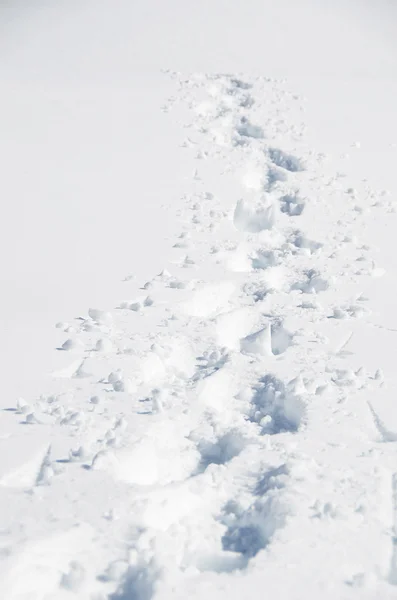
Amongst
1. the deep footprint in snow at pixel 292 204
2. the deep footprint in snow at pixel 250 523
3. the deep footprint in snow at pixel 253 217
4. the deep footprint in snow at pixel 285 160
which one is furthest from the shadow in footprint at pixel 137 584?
the deep footprint in snow at pixel 285 160

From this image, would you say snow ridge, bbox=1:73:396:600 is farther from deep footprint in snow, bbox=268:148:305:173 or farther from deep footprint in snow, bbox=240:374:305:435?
deep footprint in snow, bbox=268:148:305:173

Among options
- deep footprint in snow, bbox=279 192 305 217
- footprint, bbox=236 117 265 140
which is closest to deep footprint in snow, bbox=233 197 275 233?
deep footprint in snow, bbox=279 192 305 217

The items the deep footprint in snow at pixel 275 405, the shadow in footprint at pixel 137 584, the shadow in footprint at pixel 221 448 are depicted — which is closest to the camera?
the shadow in footprint at pixel 137 584

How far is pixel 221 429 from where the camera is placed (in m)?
2.21

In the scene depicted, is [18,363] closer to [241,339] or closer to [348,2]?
[241,339]

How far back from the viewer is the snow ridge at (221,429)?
1638 mm

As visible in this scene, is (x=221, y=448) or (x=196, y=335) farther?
(x=196, y=335)

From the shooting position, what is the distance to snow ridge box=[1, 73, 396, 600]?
1638mm

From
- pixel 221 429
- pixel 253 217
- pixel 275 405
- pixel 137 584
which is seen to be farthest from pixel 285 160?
pixel 137 584

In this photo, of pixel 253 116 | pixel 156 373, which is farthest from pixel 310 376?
pixel 253 116

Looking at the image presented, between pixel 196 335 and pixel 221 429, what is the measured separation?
24.1 inches

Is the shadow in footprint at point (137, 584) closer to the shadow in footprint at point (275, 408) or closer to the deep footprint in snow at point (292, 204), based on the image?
the shadow in footprint at point (275, 408)

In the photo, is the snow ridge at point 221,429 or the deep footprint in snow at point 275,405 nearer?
the snow ridge at point 221,429

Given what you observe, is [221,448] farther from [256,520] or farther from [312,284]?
[312,284]
